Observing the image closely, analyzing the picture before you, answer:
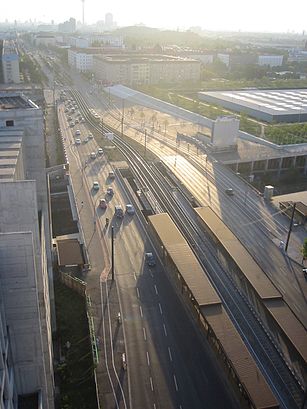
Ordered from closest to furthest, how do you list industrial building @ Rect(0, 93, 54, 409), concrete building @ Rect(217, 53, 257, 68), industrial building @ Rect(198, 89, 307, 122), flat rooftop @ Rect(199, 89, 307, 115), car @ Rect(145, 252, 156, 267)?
industrial building @ Rect(0, 93, 54, 409)
car @ Rect(145, 252, 156, 267)
industrial building @ Rect(198, 89, 307, 122)
flat rooftop @ Rect(199, 89, 307, 115)
concrete building @ Rect(217, 53, 257, 68)

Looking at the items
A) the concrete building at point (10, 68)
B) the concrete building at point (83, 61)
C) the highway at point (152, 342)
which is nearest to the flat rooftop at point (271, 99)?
the concrete building at point (10, 68)

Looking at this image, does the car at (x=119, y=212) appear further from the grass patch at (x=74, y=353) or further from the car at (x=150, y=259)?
the grass patch at (x=74, y=353)

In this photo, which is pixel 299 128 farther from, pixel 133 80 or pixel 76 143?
pixel 133 80

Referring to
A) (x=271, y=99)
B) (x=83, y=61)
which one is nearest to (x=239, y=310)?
(x=271, y=99)

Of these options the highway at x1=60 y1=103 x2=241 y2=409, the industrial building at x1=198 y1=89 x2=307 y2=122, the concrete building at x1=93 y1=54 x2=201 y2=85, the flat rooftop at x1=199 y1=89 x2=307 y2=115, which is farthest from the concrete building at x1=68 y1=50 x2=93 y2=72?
the highway at x1=60 y1=103 x2=241 y2=409

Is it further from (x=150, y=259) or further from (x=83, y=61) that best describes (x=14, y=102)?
(x=83, y=61)

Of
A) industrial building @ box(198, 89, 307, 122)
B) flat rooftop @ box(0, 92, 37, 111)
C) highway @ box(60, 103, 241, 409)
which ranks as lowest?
highway @ box(60, 103, 241, 409)

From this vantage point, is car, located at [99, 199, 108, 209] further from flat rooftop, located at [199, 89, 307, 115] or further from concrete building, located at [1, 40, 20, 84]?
concrete building, located at [1, 40, 20, 84]

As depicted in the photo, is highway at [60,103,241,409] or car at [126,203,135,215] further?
car at [126,203,135,215]
